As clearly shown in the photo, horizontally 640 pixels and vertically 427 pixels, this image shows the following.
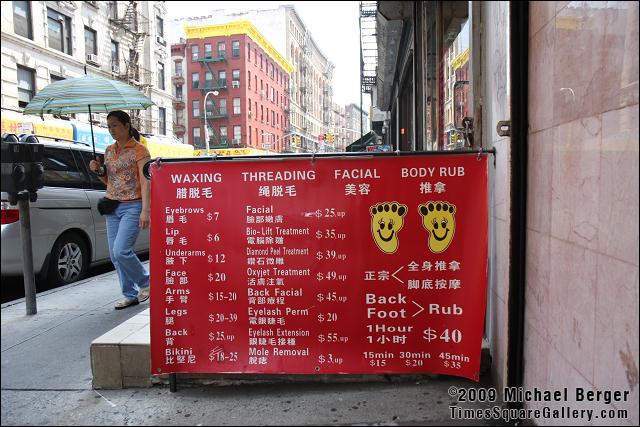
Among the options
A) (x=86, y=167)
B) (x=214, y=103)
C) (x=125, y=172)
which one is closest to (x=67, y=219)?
(x=86, y=167)

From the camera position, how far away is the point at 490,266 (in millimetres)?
3059

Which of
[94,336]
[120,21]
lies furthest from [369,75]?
[94,336]

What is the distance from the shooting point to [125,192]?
181 inches

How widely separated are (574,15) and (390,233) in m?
1.48

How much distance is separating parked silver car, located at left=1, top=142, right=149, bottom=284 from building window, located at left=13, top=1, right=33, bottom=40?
1.78 meters

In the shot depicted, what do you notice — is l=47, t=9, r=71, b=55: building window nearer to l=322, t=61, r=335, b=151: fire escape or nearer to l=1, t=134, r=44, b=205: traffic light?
l=1, t=134, r=44, b=205: traffic light

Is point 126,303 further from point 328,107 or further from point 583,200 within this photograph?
point 328,107

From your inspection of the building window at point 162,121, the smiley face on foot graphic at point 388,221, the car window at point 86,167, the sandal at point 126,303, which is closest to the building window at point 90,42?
the building window at point 162,121

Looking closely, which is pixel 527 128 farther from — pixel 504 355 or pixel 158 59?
pixel 158 59

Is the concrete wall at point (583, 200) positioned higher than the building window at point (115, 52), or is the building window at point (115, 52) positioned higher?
the building window at point (115, 52)

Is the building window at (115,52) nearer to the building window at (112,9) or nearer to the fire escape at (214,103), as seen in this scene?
the building window at (112,9)

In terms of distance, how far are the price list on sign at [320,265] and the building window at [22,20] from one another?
547 cm

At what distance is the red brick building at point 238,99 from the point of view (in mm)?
38562

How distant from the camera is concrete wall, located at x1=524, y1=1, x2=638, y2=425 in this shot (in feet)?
5.11
